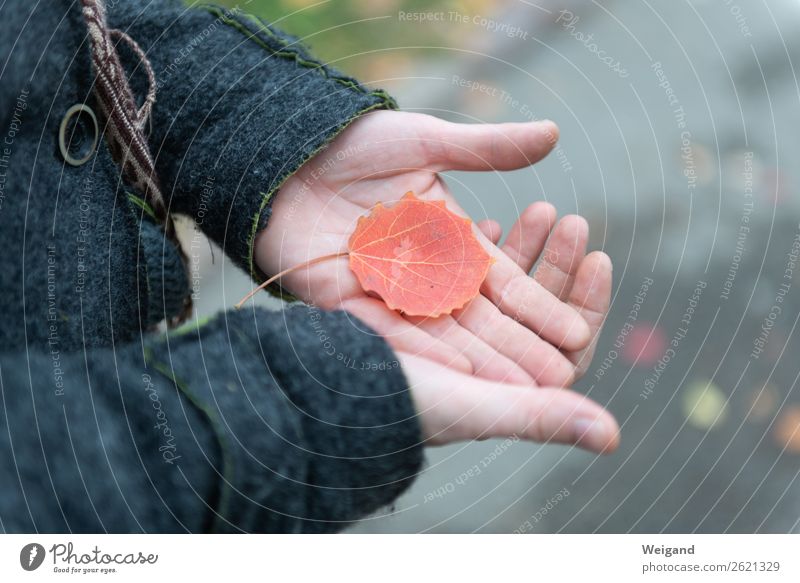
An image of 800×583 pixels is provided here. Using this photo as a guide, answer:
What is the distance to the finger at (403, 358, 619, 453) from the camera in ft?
1.43

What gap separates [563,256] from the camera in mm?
568

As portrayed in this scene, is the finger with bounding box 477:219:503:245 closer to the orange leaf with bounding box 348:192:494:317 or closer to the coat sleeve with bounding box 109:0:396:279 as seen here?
the orange leaf with bounding box 348:192:494:317

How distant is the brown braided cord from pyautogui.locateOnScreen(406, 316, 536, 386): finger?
0.69 ft

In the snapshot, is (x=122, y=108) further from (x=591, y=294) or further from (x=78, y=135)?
(x=591, y=294)

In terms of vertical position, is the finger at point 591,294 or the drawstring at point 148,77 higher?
the drawstring at point 148,77

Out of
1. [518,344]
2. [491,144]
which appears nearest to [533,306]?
[518,344]

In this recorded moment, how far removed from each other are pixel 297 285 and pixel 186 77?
0.62ft

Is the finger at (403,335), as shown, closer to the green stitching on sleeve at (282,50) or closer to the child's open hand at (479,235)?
the child's open hand at (479,235)

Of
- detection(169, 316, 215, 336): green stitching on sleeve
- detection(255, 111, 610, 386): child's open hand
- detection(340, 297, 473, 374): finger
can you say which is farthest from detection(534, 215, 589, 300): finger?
detection(169, 316, 215, 336): green stitching on sleeve

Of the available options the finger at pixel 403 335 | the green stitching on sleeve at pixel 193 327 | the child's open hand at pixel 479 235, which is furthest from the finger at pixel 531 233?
the green stitching on sleeve at pixel 193 327

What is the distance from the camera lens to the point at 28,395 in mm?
405

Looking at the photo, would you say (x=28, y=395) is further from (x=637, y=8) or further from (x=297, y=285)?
(x=637, y=8)

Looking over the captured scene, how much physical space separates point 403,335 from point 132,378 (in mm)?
190

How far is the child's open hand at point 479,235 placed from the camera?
52 cm
